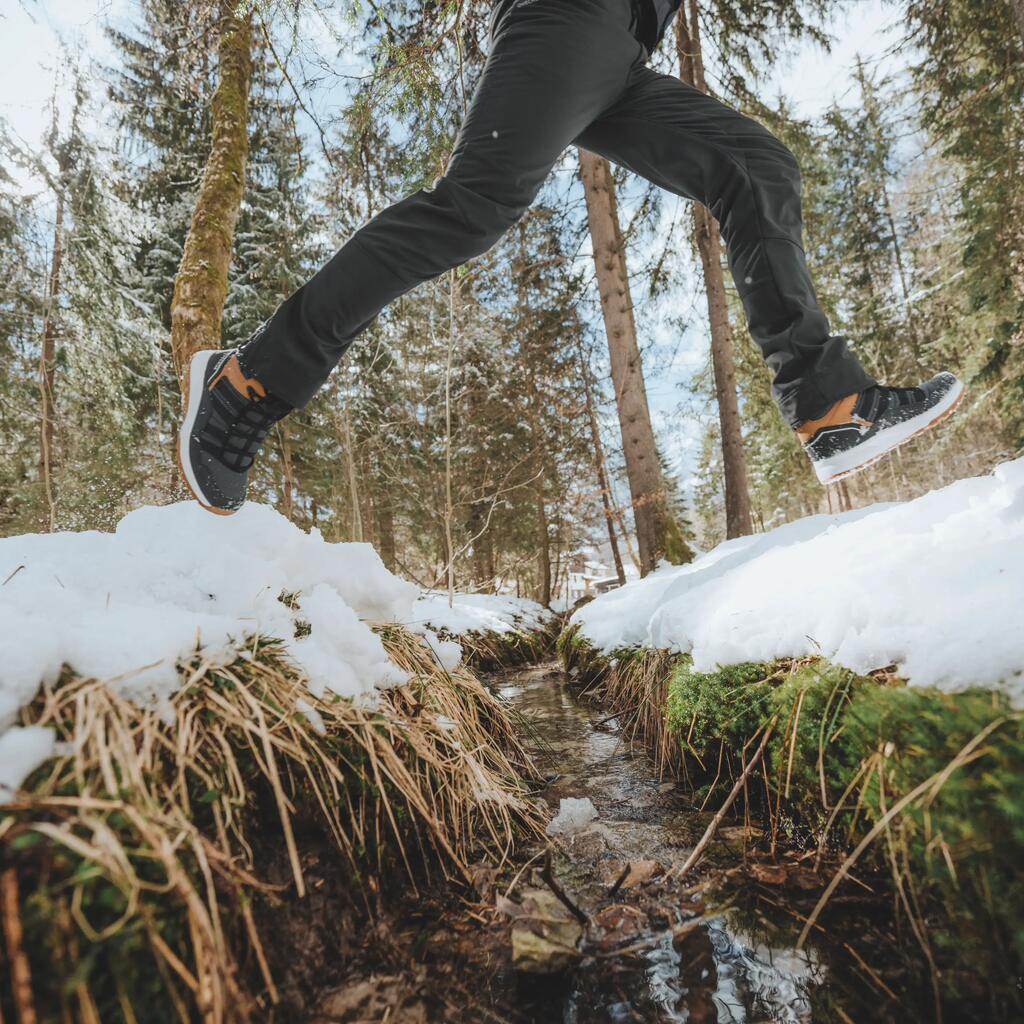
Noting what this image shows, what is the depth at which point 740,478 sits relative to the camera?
5.47 meters

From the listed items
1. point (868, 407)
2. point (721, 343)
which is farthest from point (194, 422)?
point (721, 343)

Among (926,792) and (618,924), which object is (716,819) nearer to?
(618,924)

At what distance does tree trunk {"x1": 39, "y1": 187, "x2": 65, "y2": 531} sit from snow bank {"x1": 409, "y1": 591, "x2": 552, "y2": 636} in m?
5.90

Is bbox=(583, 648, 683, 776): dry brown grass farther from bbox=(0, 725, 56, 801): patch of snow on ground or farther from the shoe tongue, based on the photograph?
bbox=(0, 725, 56, 801): patch of snow on ground

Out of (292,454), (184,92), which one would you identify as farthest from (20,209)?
(292,454)

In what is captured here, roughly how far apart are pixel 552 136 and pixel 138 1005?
69.6 inches

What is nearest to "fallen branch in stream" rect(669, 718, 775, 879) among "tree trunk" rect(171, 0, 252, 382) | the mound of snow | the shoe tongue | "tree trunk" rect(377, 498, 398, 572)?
the mound of snow

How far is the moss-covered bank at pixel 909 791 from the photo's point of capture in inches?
23.4

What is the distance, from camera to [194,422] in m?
1.50

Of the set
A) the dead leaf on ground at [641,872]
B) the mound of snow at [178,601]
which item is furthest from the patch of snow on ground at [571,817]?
the mound of snow at [178,601]

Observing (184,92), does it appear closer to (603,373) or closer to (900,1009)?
(900,1009)

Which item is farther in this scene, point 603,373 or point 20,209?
point 603,373

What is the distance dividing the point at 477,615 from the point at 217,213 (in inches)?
172

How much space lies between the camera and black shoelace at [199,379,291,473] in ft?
4.77
